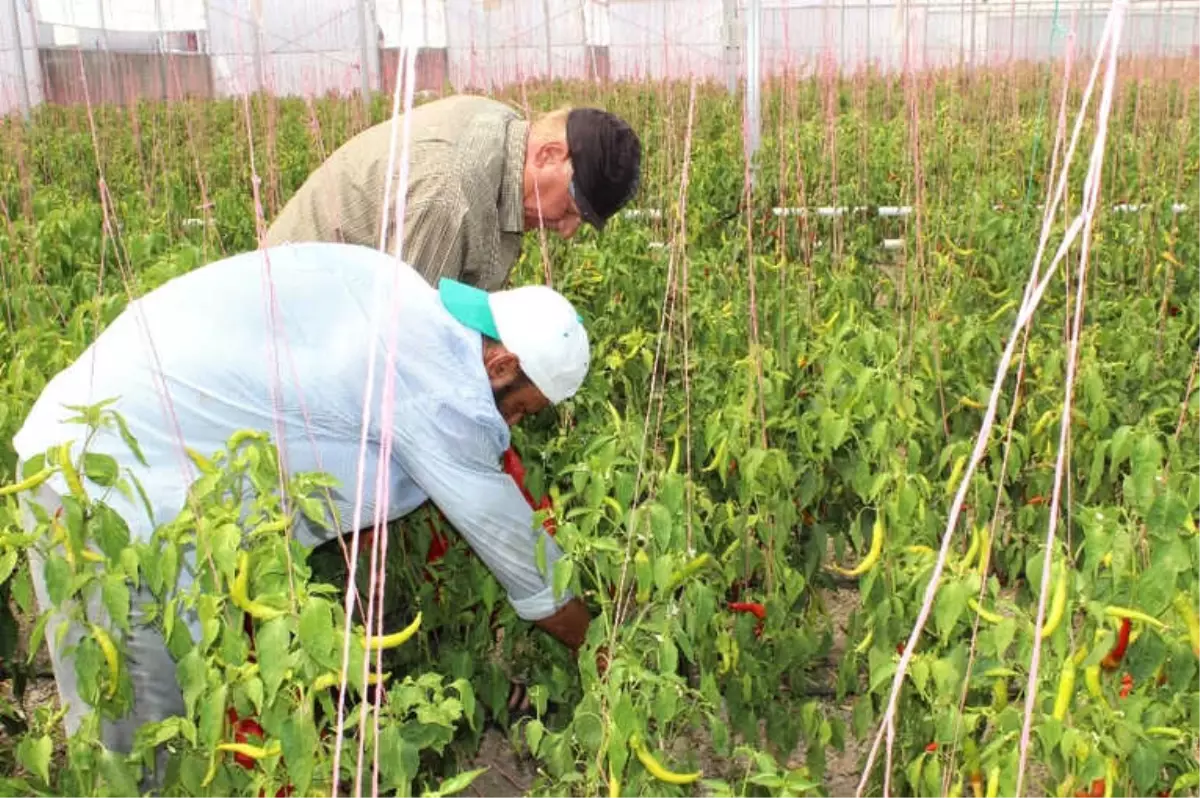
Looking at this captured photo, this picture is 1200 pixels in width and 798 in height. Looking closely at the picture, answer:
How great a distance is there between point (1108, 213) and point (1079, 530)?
2175mm

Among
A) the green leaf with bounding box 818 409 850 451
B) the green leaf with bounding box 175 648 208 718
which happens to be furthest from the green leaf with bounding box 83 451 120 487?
the green leaf with bounding box 818 409 850 451

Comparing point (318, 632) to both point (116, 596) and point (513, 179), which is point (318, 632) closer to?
point (116, 596)

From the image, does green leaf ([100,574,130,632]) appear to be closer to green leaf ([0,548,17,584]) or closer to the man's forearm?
green leaf ([0,548,17,584])

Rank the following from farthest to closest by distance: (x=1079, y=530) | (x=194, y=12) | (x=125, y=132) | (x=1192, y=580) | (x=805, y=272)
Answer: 1. (x=194, y=12)
2. (x=125, y=132)
3. (x=805, y=272)
4. (x=1079, y=530)
5. (x=1192, y=580)

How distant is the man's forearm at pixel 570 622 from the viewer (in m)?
1.94

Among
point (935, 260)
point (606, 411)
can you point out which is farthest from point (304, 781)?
point (935, 260)

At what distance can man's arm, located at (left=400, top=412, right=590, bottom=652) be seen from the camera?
1.75 m

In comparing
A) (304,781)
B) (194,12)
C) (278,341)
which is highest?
(194,12)

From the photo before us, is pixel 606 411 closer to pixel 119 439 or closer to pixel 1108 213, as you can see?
pixel 119 439

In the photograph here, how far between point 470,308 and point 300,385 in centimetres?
27

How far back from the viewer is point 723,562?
→ 2.11 m

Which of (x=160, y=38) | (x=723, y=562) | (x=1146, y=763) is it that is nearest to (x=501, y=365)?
(x=723, y=562)

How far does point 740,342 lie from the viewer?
280cm

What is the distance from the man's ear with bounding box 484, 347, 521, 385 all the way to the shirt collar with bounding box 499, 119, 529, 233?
0.75 meters
